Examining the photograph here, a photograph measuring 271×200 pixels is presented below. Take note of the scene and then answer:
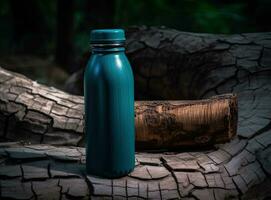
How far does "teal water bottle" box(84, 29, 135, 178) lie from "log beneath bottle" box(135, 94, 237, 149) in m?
0.31

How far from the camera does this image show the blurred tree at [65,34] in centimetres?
653

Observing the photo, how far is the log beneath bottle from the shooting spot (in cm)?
205

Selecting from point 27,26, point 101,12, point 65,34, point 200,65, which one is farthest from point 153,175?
point 27,26

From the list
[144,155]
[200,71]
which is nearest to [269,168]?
[144,155]

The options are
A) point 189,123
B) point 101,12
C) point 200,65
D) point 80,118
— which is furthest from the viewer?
point 101,12

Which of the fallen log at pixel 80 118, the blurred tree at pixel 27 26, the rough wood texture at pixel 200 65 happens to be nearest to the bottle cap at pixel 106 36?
the fallen log at pixel 80 118

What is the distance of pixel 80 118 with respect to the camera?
8.03 feet

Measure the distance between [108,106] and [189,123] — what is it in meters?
0.56

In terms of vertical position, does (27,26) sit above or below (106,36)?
above

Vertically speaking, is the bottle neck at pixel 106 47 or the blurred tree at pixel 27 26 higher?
the blurred tree at pixel 27 26

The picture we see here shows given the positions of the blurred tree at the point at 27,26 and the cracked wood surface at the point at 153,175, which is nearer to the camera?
the cracked wood surface at the point at 153,175

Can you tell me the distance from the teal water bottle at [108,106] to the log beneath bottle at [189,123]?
31cm

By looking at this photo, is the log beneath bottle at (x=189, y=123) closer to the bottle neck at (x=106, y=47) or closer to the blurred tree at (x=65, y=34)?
the bottle neck at (x=106, y=47)

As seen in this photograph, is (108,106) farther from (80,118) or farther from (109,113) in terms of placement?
(80,118)
